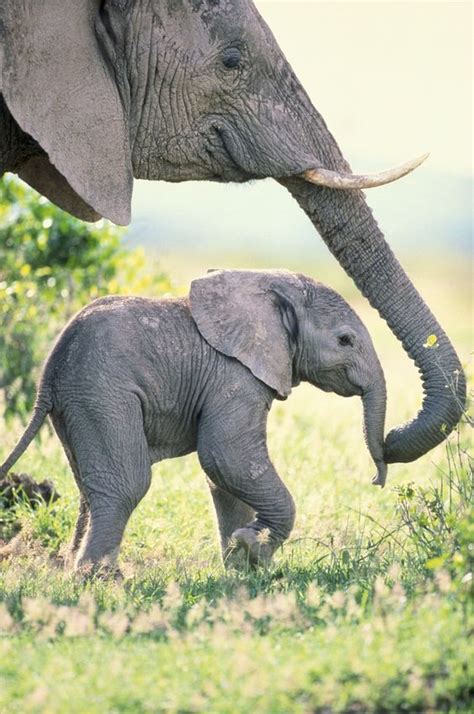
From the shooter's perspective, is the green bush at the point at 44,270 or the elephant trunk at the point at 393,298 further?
the green bush at the point at 44,270

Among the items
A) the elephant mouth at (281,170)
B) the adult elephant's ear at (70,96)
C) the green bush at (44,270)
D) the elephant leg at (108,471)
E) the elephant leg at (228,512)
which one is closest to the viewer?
the adult elephant's ear at (70,96)

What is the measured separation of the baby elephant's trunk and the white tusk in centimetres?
99

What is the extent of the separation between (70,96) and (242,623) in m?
2.77

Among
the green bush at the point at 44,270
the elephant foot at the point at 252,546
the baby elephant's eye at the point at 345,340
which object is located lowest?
the elephant foot at the point at 252,546

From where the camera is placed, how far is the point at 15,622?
5.88 metres

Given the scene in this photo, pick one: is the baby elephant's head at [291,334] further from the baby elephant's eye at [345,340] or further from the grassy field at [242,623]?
the grassy field at [242,623]

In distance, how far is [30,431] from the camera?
732 centimetres

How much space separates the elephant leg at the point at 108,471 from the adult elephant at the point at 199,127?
0.96 m

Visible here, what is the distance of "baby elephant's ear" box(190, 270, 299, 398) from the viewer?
24.7 feet

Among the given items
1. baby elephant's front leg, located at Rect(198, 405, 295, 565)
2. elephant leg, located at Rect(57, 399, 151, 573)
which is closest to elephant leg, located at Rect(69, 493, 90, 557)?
elephant leg, located at Rect(57, 399, 151, 573)

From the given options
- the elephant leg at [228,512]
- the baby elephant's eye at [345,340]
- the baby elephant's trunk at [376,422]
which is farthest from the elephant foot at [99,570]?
the baby elephant's eye at [345,340]

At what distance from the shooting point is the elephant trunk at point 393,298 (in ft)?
23.9

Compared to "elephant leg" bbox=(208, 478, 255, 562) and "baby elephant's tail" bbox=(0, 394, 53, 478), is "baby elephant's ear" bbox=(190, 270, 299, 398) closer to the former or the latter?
"elephant leg" bbox=(208, 478, 255, 562)

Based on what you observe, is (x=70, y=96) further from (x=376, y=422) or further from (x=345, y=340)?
(x=376, y=422)
